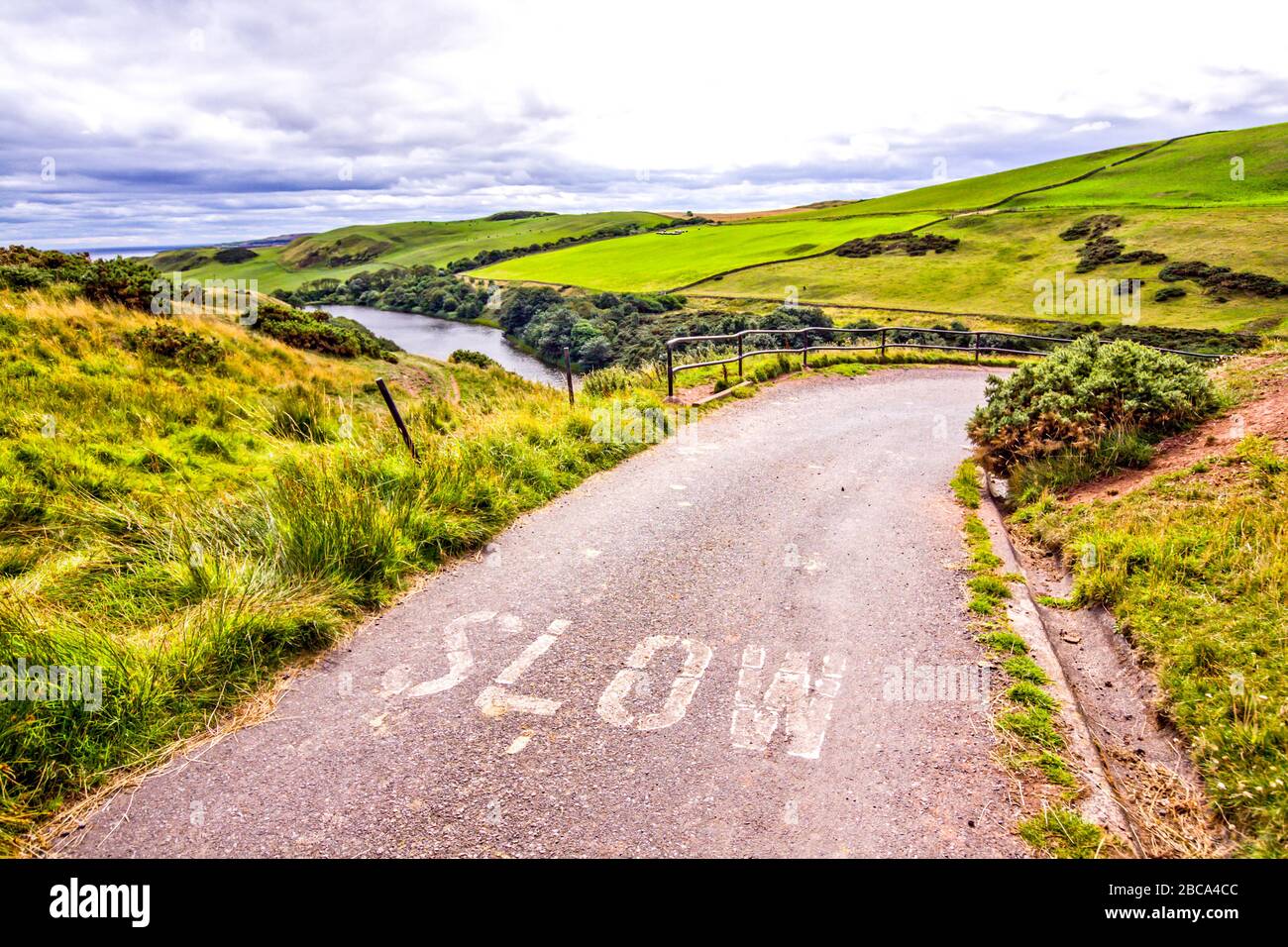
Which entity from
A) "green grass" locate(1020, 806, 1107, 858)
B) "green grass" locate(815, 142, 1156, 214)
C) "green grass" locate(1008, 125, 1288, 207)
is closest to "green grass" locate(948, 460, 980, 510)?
"green grass" locate(1020, 806, 1107, 858)

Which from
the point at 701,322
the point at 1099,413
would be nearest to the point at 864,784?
the point at 1099,413

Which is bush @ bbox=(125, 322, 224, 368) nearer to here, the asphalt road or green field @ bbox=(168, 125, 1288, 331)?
the asphalt road

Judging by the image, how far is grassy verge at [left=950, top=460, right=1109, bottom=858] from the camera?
3486 mm

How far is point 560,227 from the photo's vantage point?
164 meters

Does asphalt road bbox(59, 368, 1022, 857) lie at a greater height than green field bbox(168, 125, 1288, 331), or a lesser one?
lesser

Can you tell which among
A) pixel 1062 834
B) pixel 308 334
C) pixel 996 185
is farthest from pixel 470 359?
pixel 996 185

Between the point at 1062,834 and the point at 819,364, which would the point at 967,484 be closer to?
the point at 1062,834

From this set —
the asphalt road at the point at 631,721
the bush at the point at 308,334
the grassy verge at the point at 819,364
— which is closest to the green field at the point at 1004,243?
the grassy verge at the point at 819,364

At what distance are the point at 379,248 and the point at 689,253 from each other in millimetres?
103759

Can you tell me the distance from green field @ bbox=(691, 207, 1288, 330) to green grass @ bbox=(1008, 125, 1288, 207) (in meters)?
7.06

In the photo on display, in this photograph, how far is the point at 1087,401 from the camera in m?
8.98
